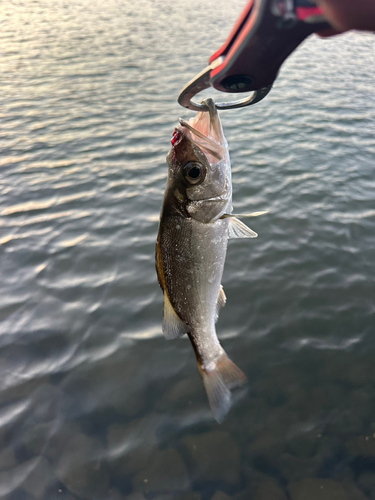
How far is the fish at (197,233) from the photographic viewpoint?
2.32m

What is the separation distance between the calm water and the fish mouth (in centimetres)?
260

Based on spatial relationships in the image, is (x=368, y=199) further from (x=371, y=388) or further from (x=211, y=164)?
(x=211, y=164)

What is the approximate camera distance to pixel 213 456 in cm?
334

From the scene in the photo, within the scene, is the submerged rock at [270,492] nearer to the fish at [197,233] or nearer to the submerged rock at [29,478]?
the fish at [197,233]

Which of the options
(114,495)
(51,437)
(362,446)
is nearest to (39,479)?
(51,437)

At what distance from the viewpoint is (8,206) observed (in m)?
6.81

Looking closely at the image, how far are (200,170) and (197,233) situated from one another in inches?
16.5

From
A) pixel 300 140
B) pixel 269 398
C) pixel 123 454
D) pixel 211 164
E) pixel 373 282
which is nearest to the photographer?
pixel 211 164

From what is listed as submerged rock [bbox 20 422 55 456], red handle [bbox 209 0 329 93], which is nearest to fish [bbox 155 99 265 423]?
red handle [bbox 209 0 329 93]

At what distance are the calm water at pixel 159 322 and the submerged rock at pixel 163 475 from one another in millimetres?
12

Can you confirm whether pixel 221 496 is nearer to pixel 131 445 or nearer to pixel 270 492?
pixel 270 492

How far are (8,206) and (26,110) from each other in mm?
5930

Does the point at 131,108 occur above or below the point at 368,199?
above

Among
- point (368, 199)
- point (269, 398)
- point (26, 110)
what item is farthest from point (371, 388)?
point (26, 110)
